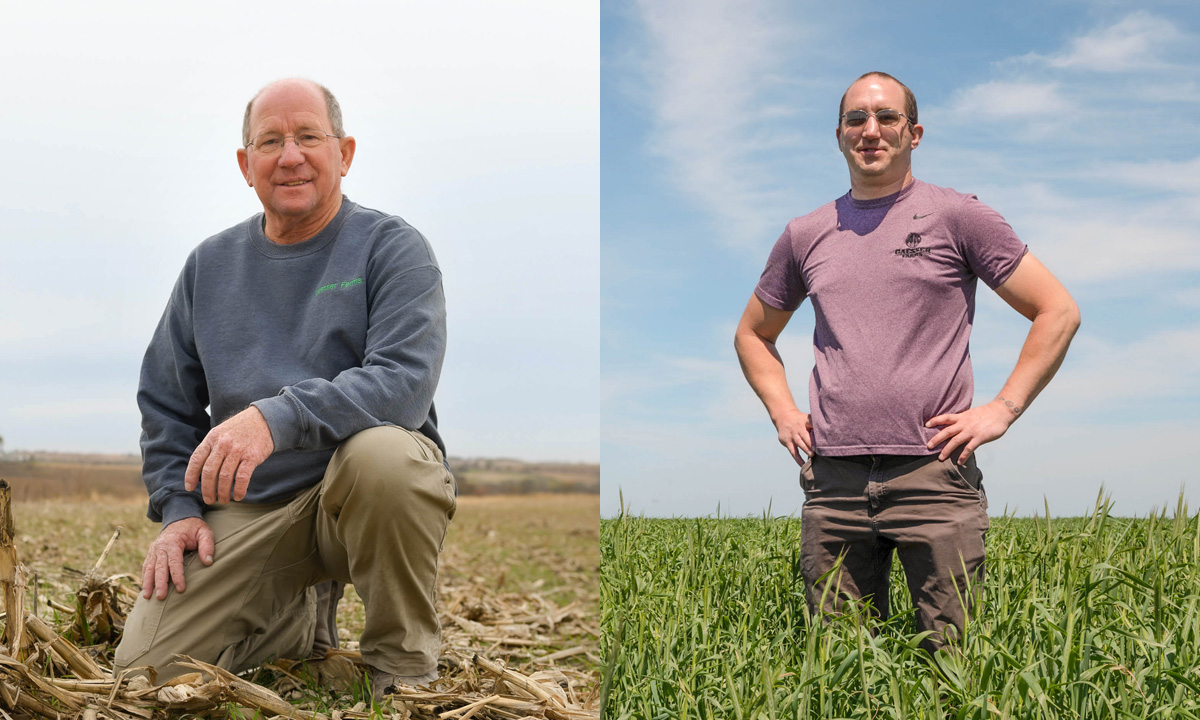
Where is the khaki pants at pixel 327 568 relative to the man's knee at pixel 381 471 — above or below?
below

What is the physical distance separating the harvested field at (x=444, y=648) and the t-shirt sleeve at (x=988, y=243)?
1659mm

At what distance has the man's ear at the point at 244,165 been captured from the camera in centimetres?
307

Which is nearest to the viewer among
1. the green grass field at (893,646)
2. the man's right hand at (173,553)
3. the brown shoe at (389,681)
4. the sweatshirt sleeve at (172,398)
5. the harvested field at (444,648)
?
the green grass field at (893,646)

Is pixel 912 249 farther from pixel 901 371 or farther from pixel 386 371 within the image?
pixel 386 371

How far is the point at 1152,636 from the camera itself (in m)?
2.34

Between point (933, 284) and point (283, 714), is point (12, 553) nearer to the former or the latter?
point (283, 714)

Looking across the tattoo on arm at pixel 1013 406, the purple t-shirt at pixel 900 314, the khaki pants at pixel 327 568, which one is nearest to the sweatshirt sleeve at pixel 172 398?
the khaki pants at pixel 327 568

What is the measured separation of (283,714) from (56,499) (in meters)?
7.72

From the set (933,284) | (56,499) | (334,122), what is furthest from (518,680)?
(56,499)

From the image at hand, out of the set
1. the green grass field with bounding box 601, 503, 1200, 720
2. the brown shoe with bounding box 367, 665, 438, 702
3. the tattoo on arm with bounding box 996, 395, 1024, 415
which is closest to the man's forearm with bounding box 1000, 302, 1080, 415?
the tattoo on arm with bounding box 996, 395, 1024, 415

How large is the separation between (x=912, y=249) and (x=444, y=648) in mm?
2123

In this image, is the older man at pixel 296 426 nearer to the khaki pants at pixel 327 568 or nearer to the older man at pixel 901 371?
→ the khaki pants at pixel 327 568

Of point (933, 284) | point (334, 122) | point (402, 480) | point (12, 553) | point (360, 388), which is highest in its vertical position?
point (334, 122)

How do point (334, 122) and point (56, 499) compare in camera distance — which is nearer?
point (334, 122)
